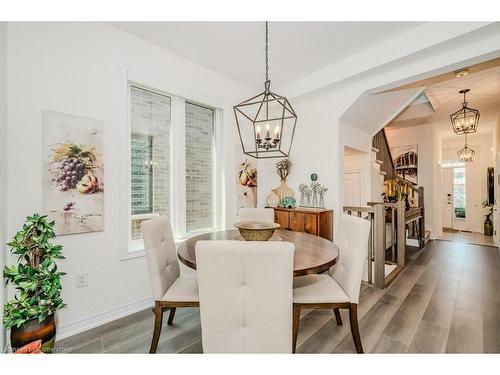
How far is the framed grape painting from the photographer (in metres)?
1.86

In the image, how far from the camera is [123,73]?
2.27m

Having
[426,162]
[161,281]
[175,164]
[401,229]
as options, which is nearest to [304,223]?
[401,229]

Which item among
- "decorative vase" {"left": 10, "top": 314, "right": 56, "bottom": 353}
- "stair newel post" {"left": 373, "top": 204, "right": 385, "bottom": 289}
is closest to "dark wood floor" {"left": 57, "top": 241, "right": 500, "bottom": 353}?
"stair newel post" {"left": 373, "top": 204, "right": 385, "bottom": 289}

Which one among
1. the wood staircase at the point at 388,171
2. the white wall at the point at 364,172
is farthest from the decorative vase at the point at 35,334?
the wood staircase at the point at 388,171

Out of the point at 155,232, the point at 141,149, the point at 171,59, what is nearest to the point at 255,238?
the point at 155,232

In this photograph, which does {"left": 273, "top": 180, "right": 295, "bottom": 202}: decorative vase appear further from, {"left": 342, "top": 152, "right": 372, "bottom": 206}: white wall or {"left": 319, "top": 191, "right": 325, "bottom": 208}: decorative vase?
{"left": 342, "top": 152, "right": 372, "bottom": 206}: white wall

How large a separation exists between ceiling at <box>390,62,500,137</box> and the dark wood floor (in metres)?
2.64

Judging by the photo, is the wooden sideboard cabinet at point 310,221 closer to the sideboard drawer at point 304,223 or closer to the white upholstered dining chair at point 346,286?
the sideboard drawer at point 304,223

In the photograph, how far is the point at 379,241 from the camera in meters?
3.02

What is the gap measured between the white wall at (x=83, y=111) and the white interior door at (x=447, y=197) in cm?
830

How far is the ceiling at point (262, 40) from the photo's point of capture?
2.24 meters

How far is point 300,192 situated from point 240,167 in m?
1.00

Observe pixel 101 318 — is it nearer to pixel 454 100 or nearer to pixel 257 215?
pixel 257 215

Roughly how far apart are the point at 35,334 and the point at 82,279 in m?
0.53
